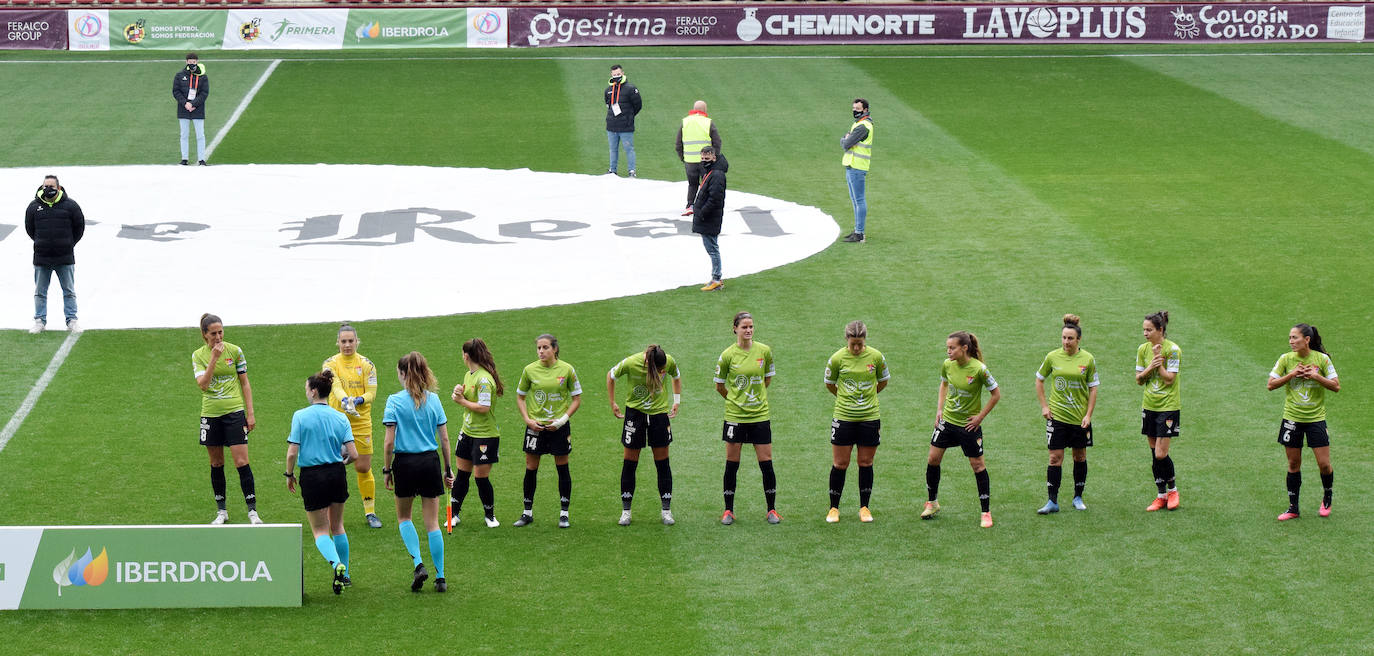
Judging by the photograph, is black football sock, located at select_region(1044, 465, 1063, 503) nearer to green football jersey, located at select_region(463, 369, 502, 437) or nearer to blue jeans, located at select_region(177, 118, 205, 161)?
green football jersey, located at select_region(463, 369, 502, 437)

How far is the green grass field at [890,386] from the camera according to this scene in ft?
34.0

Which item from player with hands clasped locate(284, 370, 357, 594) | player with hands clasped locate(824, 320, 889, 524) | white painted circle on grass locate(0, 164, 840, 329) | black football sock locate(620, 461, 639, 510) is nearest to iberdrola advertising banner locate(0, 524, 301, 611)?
player with hands clasped locate(284, 370, 357, 594)

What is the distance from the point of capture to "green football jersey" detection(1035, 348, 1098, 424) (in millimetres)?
12539

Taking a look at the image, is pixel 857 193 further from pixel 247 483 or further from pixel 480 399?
pixel 247 483

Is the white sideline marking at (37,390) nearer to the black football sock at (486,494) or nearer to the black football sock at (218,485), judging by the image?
the black football sock at (218,485)

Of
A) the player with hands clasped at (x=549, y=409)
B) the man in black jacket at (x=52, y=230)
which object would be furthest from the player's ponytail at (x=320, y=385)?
the man in black jacket at (x=52, y=230)

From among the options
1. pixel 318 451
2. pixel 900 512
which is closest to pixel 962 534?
pixel 900 512

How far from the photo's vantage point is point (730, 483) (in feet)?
40.9

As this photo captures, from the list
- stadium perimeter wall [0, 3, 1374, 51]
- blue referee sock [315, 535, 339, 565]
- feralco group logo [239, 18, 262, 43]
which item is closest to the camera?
blue referee sock [315, 535, 339, 565]

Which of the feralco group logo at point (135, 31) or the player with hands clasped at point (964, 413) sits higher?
the feralco group logo at point (135, 31)

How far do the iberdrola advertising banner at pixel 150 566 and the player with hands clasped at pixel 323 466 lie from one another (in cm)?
42

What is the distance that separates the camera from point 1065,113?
106 feet

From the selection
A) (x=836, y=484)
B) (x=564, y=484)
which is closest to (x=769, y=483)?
(x=836, y=484)

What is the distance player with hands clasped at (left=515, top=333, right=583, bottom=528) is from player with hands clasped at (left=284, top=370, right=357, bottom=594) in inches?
72.1
